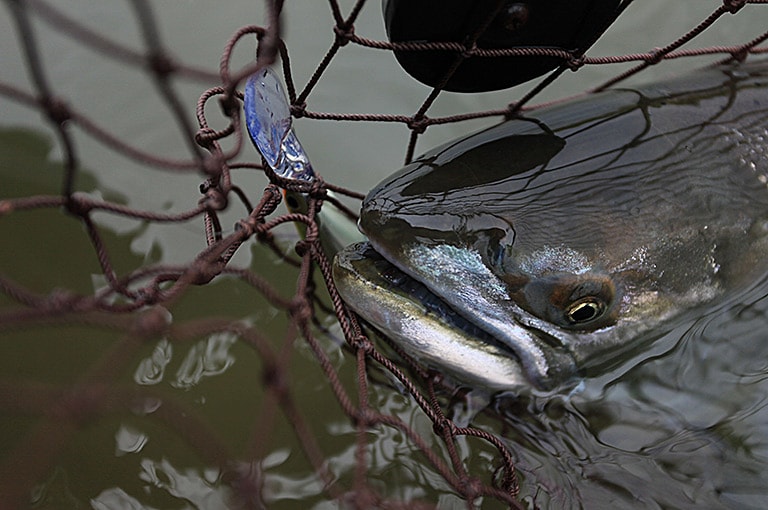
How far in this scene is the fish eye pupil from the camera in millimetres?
1544

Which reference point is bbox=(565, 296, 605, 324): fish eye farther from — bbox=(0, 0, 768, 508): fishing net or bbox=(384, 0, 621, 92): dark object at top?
bbox=(384, 0, 621, 92): dark object at top

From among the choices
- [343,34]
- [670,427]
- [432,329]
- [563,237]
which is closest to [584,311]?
[563,237]

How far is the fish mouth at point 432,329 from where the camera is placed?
1.48 meters

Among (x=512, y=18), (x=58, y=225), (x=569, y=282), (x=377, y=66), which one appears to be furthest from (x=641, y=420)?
(x=58, y=225)

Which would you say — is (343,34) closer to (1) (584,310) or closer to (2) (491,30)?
(2) (491,30)

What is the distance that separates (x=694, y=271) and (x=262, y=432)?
112 cm

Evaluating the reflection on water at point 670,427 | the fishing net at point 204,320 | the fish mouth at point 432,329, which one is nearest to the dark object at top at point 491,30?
the fishing net at point 204,320

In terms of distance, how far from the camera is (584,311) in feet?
5.11

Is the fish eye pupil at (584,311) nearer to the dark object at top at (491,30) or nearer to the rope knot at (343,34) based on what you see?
the dark object at top at (491,30)

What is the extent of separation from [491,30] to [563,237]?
0.46 metres

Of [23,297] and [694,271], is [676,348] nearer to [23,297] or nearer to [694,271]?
[694,271]

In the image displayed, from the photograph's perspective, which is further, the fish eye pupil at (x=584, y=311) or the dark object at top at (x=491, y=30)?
the fish eye pupil at (x=584, y=311)

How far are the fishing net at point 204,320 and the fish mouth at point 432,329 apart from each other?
73 millimetres

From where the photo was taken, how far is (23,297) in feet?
3.30
